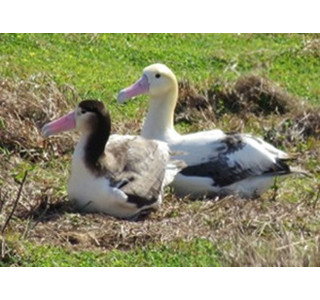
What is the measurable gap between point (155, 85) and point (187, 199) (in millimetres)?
1414

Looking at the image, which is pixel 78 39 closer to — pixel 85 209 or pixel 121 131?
pixel 121 131

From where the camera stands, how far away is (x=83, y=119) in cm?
1245

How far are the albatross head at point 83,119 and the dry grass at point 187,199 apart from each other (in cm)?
48

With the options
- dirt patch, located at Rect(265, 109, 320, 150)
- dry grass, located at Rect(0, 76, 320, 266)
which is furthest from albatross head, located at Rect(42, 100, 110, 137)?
dirt patch, located at Rect(265, 109, 320, 150)

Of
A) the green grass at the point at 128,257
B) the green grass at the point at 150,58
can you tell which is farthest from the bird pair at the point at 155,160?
the green grass at the point at 150,58

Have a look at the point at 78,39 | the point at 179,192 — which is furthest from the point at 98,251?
the point at 78,39

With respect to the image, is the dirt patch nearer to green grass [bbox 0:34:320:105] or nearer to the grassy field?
the grassy field

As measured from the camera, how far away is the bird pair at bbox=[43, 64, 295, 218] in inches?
477

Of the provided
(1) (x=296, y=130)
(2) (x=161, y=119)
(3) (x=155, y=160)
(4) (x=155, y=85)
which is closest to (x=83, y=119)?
(3) (x=155, y=160)

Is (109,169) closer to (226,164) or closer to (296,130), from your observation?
(226,164)

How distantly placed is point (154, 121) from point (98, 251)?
266cm

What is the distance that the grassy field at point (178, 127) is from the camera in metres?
10.9

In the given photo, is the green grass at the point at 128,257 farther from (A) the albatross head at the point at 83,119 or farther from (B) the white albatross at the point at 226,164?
(B) the white albatross at the point at 226,164

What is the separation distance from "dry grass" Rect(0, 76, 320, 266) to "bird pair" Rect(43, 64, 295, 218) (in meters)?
0.18
